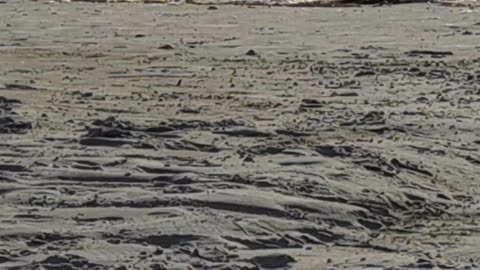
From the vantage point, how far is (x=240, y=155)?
6777 mm

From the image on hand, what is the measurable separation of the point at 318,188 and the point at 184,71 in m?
4.96

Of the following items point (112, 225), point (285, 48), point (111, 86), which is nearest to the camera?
point (112, 225)

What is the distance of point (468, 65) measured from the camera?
11.1 metres

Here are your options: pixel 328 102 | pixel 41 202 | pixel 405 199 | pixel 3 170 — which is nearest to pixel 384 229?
pixel 405 199

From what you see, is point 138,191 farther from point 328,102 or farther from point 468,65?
point 468,65

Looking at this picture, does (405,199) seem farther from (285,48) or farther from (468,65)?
(285,48)

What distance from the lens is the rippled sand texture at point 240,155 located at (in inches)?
201

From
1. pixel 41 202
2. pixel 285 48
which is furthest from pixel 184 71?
pixel 41 202

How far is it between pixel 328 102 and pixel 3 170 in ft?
10.5

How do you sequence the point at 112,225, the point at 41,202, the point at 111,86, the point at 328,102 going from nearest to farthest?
the point at 112,225 < the point at 41,202 < the point at 328,102 < the point at 111,86

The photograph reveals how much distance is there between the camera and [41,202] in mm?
5699

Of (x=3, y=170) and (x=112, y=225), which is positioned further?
(x=3, y=170)

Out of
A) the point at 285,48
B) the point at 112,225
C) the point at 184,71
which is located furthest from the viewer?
the point at 285,48

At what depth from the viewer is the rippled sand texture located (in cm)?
512
